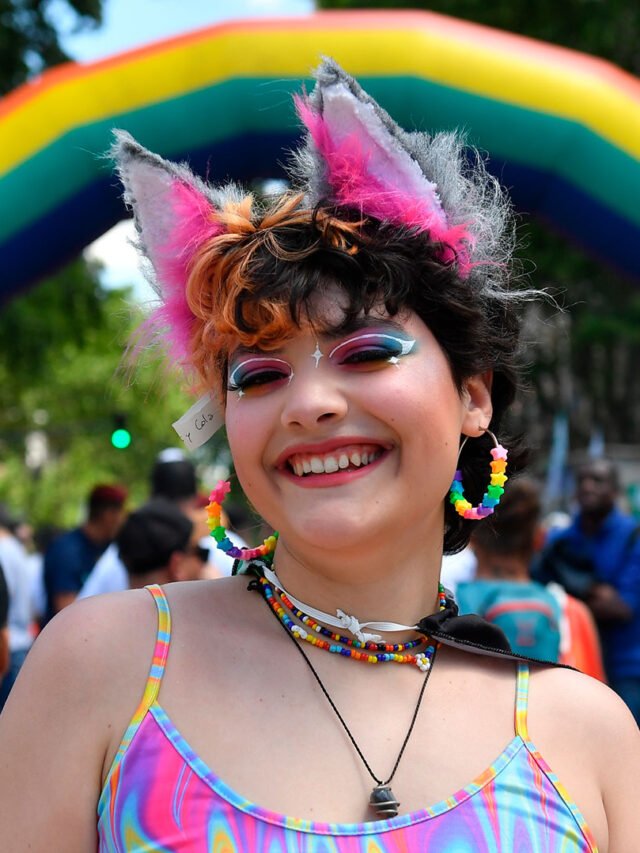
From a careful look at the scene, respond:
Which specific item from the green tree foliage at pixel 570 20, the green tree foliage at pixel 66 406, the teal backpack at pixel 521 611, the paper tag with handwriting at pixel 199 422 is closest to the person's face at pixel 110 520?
the teal backpack at pixel 521 611

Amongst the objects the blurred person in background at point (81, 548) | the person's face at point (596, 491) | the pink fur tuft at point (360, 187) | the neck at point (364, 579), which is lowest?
the neck at point (364, 579)

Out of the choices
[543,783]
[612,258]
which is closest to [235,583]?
[543,783]

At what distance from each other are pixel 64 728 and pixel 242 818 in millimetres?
271

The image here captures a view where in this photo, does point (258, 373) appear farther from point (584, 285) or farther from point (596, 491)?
point (584, 285)

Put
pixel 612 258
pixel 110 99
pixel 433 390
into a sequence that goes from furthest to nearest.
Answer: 1. pixel 612 258
2. pixel 110 99
3. pixel 433 390

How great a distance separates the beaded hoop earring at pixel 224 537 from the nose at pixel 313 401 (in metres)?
0.32

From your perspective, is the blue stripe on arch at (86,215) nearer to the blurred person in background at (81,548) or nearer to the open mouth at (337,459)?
the blurred person in background at (81,548)

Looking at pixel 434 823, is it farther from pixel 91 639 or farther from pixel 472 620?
pixel 91 639

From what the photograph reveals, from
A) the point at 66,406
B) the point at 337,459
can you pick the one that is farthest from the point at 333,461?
the point at 66,406

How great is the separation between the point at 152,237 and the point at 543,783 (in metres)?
1.07

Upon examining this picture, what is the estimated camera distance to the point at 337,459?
1493 millimetres

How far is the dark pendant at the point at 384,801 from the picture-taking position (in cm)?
138

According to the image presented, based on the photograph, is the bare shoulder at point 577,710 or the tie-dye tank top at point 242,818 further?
the bare shoulder at point 577,710

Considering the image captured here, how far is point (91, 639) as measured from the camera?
1.42 meters
